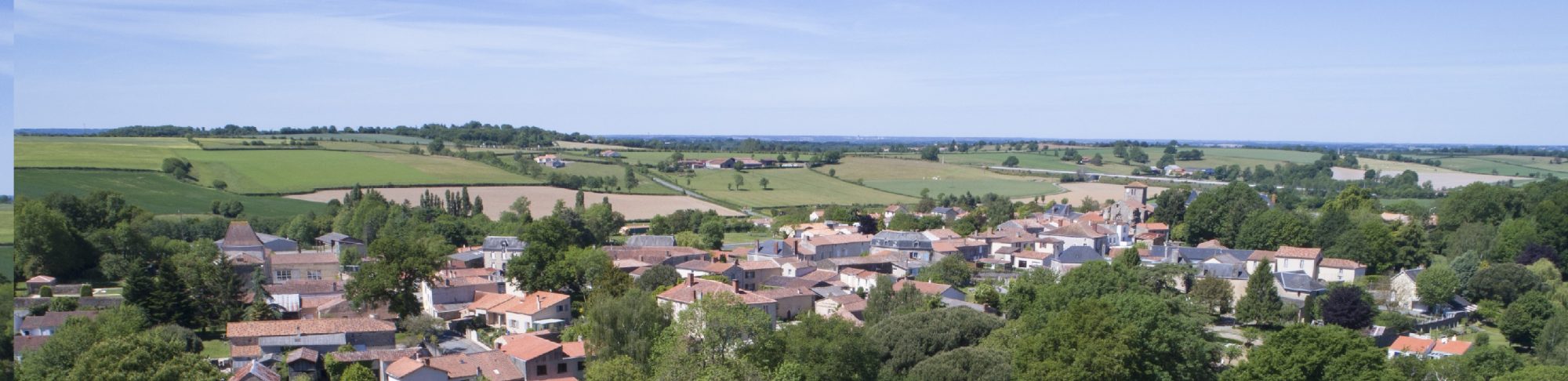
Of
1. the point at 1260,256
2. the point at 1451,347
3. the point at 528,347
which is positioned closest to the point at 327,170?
the point at 528,347

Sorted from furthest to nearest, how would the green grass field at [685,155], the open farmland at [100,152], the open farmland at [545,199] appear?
the green grass field at [685,155] < the open farmland at [545,199] < the open farmland at [100,152]

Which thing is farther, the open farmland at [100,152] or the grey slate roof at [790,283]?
the open farmland at [100,152]

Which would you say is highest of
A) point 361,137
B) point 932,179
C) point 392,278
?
point 361,137

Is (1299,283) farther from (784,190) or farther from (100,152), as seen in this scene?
(100,152)

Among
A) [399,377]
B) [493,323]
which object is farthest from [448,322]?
[399,377]

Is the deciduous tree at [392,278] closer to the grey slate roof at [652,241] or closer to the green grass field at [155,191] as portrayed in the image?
the green grass field at [155,191]

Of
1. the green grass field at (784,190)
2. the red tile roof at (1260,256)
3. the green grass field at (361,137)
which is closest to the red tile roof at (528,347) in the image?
the red tile roof at (1260,256)
